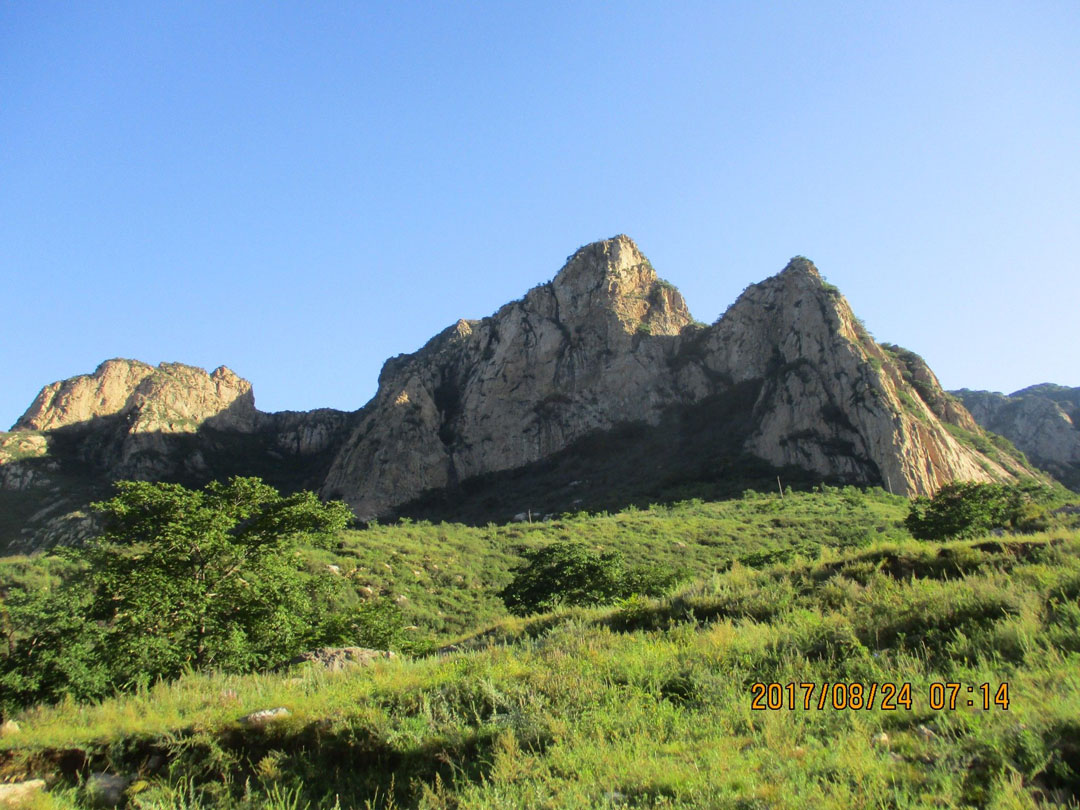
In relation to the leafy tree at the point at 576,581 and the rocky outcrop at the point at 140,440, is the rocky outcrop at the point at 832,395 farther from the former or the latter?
the rocky outcrop at the point at 140,440

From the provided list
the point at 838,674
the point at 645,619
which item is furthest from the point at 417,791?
the point at 645,619

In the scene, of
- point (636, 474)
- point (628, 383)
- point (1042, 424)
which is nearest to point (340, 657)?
point (636, 474)

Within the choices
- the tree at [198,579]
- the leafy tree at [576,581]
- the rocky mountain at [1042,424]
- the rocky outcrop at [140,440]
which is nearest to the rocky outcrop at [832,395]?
the rocky mountain at [1042,424]

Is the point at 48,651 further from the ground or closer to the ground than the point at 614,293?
closer to the ground

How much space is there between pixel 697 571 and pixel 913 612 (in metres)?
27.5

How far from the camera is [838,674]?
6000 mm

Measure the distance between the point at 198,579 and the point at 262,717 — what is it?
9103 mm

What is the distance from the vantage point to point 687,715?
564 cm

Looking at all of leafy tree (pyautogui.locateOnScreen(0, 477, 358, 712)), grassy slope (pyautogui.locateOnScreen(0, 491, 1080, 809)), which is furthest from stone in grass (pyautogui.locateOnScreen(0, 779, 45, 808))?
leafy tree (pyautogui.locateOnScreen(0, 477, 358, 712))

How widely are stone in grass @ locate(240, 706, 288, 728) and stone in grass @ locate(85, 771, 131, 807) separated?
3.80 feet

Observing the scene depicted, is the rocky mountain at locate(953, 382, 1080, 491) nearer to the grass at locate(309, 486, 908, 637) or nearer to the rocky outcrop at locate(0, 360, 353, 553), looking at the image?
the grass at locate(309, 486, 908, 637)

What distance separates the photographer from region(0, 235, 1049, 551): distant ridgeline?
70.3 meters

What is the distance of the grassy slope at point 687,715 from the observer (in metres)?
4.05

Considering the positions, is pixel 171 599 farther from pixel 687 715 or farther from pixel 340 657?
pixel 687 715
